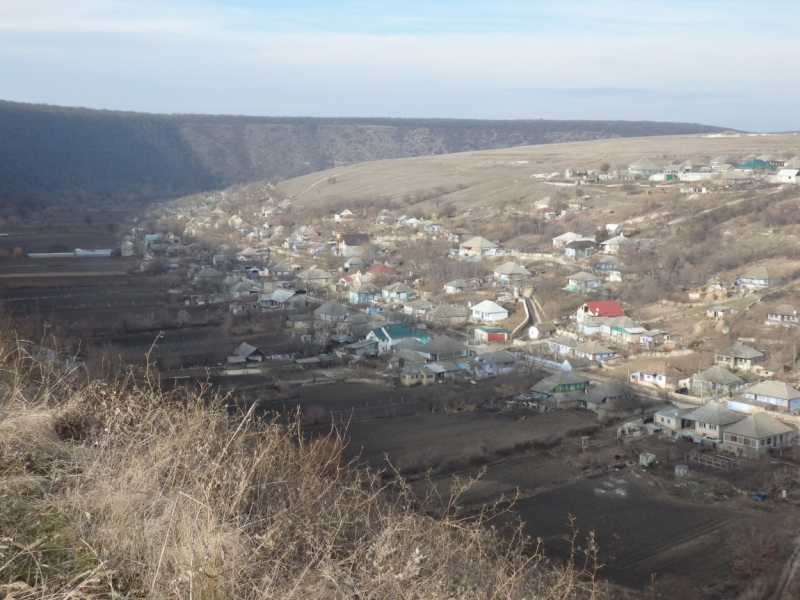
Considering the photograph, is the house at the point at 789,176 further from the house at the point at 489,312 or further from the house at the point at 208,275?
the house at the point at 208,275

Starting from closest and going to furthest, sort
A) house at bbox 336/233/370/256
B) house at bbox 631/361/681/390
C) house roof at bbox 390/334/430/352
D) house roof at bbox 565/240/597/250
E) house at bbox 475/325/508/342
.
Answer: house at bbox 631/361/681/390 < house roof at bbox 390/334/430/352 < house at bbox 475/325/508/342 < house roof at bbox 565/240/597/250 < house at bbox 336/233/370/256

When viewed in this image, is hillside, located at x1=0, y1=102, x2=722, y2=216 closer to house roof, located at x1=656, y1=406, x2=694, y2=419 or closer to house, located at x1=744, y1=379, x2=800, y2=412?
house roof, located at x1=656, y1=406, x2=694, y2=419

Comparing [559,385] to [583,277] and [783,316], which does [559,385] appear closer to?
[783,316]

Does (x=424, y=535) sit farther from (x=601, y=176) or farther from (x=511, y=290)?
(x=601, y=176)

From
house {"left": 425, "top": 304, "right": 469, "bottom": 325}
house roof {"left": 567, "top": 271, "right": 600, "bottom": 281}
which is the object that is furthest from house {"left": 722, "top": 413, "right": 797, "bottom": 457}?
house roof {"left": 567, "top": 271, "right": 600, "bottom": 281}

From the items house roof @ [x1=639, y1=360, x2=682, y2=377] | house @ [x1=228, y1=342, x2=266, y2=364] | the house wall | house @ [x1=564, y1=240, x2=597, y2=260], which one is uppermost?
house @ [x1=564, y1=240, x2=597, y2=260]

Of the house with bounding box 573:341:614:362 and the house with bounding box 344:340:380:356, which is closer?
the house with bounding box 573:341:614:362
